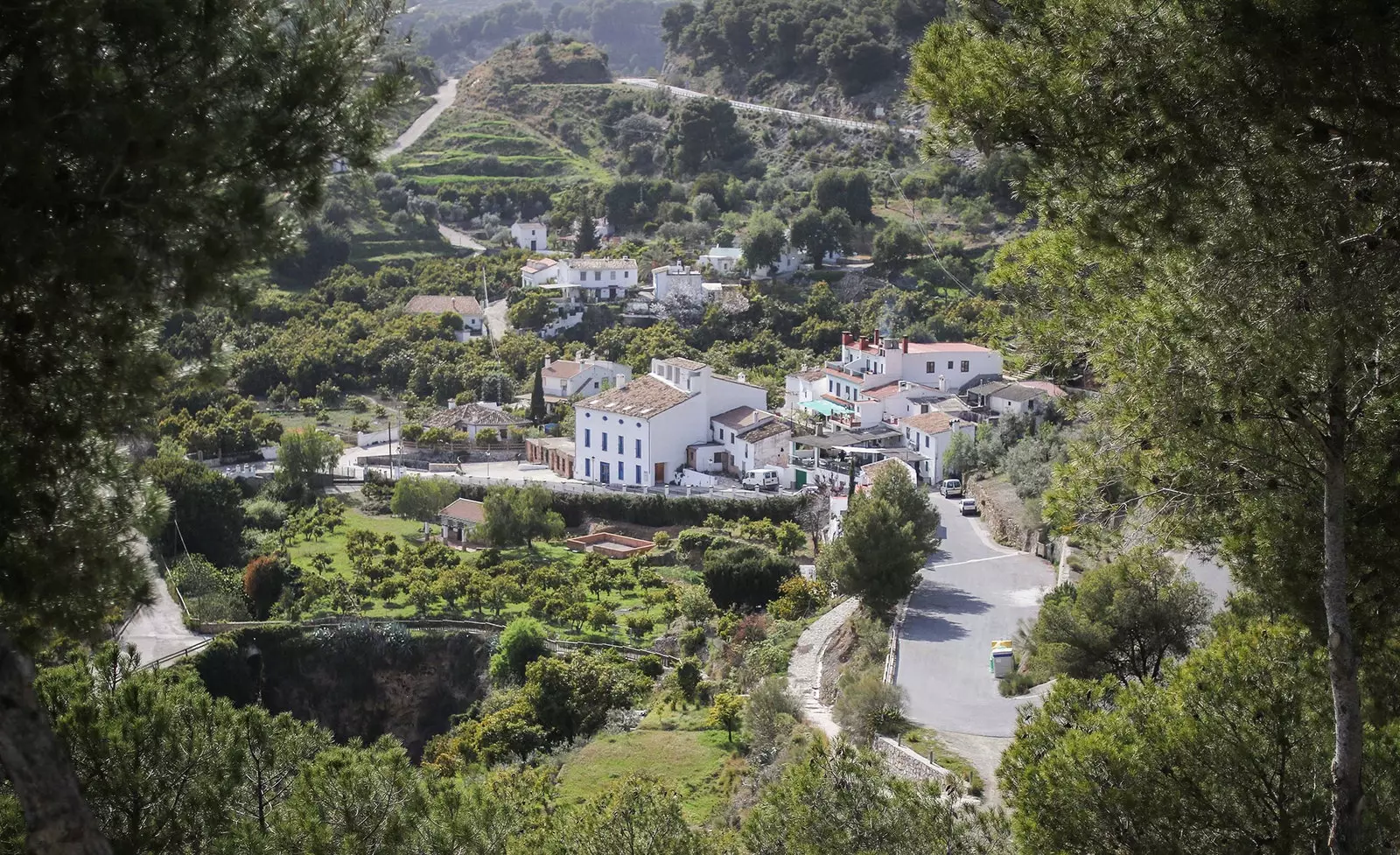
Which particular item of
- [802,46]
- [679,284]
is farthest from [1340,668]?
[802,46]

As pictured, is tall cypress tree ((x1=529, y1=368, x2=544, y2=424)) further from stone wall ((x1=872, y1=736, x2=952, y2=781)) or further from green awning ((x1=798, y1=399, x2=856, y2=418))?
stone wall ((x1=872, y1=736, x2=952, y2=781))

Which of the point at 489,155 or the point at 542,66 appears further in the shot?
the point at 542,66

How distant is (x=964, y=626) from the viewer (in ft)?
74.3

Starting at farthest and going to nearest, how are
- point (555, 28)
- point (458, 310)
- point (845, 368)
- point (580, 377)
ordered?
point (555, 28), point (458, 310), point (580, 377), point (845, 368)

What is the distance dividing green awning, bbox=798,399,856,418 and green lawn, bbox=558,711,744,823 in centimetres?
1836

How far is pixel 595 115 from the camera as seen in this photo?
81250 millimetres

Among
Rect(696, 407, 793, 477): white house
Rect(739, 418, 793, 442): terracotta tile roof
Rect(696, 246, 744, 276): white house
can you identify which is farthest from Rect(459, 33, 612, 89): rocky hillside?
Rect(739, 418, 793, 442): terracotta tile roof

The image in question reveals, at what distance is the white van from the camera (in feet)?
119

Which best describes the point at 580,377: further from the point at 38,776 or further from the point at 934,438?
the point at 38,776

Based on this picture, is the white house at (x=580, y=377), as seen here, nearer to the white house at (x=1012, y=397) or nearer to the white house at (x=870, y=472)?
the white house at (x=870, y=472)

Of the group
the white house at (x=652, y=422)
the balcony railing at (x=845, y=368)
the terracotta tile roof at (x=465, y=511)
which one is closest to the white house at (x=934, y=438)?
the balcony railing at (x=845, y=368)

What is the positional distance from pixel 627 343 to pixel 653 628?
23.8 m

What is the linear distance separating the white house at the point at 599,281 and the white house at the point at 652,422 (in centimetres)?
1526

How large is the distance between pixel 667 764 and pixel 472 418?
25238mm
